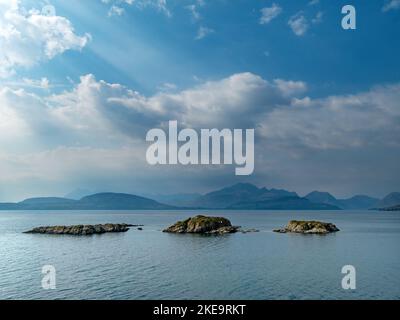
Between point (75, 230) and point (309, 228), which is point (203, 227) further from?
point (75, 230)

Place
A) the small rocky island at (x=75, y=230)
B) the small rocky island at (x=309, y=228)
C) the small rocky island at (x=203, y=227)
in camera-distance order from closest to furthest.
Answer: the small rocky island at (x=309, y=228), the small rocky island at (x=75, y=230), the small rocky island at (x=203, y=227)

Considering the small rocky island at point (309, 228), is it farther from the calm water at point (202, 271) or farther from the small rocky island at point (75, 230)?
the small rocky island at point (75, 230)

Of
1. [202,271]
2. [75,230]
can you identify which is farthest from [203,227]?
[202,271]

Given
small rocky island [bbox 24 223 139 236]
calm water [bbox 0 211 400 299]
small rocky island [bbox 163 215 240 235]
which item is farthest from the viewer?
small rocky island [bbox 163 215 240 235]

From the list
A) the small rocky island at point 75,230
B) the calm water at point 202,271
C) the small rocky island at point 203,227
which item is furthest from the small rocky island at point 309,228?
the small rocky island at point 75,230

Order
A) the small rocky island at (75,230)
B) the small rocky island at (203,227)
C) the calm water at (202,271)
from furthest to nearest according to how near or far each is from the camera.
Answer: the small rocky island at (203,227), the small rocky island at (75,230), the calm water at (202,271)

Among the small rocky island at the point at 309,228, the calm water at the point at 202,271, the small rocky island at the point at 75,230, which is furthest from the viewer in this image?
the small rocky island at the point at 75,230

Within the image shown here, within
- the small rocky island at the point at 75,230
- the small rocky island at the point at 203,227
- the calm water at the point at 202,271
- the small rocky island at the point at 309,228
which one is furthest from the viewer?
the small rocky island at the point at 203,227

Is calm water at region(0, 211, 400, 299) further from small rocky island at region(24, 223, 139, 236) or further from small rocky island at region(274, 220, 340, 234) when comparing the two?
small rocky island at region(24, 223, 139, 236)

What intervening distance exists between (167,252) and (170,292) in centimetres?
3788

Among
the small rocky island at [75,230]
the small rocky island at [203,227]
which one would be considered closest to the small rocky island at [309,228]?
the small rocky island at [203,227]

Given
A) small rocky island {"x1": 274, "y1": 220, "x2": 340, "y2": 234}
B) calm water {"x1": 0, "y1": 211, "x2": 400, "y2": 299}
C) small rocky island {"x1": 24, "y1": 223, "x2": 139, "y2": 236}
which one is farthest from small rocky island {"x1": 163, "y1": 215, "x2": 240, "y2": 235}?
calm water {"x1": 0, "y1": 211, "x2": 400, "y2": 299}

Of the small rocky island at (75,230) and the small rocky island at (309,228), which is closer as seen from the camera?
the small rocky island at (309,228)
